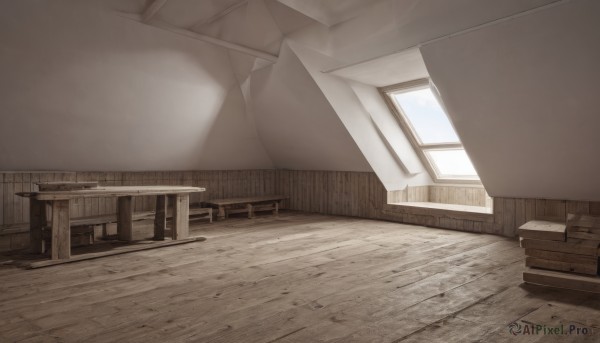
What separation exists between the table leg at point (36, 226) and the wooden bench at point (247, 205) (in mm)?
3045

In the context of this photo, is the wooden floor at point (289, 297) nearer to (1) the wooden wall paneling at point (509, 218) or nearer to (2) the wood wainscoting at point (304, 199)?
(1) the wooden wall paneling at point (509, 218)

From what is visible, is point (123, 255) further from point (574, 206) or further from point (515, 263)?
point (574, 206)

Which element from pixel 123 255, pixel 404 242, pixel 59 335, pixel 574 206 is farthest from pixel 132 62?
pixel 574 206

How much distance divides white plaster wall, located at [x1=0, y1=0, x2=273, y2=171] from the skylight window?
2.76m

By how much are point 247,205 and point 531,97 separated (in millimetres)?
4996

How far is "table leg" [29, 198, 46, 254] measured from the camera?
4330mm

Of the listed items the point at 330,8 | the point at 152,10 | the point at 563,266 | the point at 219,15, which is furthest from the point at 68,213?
the point at 563,266

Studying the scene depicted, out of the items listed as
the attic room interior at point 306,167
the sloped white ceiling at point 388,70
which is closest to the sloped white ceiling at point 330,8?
the attic room interior at point 306,167

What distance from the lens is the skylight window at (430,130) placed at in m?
6.20

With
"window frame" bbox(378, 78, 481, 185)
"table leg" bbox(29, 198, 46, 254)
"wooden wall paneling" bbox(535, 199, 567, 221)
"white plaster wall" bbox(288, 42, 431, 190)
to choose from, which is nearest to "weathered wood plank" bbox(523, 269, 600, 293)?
"wooden wall paneling" bbox(535, 199, 567, 221)

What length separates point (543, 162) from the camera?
4.84 m

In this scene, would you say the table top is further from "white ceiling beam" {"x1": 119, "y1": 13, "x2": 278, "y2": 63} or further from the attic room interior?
"white ceiling beam" {"x1": 119, "y1": 13, "x2": 278, "y2": 63}

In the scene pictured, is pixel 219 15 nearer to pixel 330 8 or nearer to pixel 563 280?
pixel 330 8

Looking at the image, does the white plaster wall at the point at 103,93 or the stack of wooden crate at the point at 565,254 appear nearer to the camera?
the stack of wooden crate at the point at 565,254
